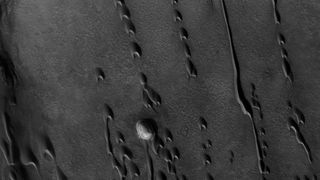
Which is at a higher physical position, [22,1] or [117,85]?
[22,1]

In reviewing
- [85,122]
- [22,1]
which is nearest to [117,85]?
[85,122]

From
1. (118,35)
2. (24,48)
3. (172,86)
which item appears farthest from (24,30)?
(172,86)

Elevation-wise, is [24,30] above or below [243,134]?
above

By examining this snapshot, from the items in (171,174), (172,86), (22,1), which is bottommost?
(171,174)

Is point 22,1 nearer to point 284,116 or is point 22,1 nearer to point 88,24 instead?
point 88,24

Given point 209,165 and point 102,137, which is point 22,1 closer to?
point 102,137

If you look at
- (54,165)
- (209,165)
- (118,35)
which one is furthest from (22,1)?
(209,165)
